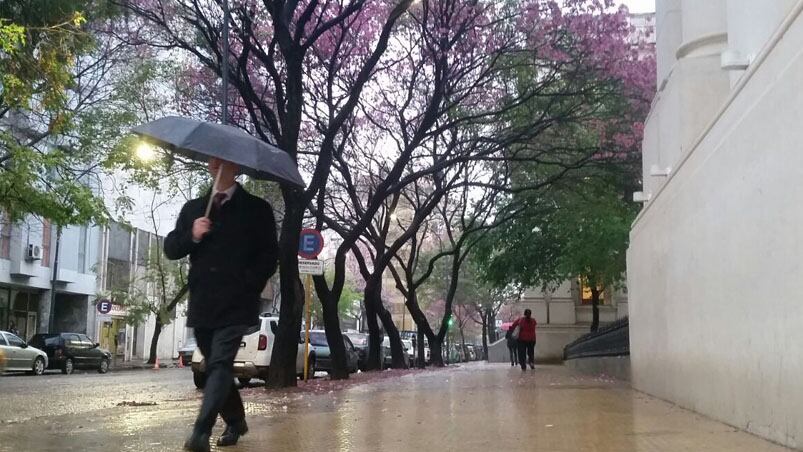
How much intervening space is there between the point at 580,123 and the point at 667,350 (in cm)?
980

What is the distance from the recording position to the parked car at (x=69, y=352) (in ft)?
83.7

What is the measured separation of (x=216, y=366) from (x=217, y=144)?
4.78 ft

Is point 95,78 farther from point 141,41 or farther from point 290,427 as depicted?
point 290,427

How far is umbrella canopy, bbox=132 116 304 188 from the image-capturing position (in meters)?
5.05

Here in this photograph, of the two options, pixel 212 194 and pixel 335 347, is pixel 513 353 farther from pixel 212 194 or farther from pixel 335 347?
pixel 212 194

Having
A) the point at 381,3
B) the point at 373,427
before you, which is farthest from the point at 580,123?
the point at 373,427

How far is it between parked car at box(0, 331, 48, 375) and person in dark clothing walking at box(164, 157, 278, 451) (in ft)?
64.0

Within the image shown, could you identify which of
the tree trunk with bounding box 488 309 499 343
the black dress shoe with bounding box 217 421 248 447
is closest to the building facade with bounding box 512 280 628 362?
the tree trunk with bounding box 488 309 499 343

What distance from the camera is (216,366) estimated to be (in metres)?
4.53

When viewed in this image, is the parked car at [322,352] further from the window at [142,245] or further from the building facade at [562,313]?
the window at [142,245]

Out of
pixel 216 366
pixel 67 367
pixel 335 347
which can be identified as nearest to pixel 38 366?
pixel 67 367

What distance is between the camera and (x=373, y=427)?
22.7ft

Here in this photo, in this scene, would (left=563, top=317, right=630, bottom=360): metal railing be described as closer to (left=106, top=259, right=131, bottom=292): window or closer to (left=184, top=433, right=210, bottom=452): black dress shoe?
(left=184, top=433, right=210, bottom=452): black dress shoe

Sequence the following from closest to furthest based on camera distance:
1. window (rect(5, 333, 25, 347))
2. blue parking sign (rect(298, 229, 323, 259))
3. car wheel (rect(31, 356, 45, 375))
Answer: blue parking sign (rect(298, 229, 323, 259)) < window (rect(5, 333, 25, 347)) < car wheel (rect(31, 356, 45, 375))
